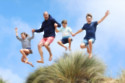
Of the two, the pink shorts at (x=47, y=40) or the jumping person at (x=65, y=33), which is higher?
the jumping person at (x=65, y=33)

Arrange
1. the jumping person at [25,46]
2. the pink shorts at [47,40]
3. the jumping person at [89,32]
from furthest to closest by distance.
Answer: the jumping person at [25,46], the pink shorts at [47,40], the jumping person at [89,32]

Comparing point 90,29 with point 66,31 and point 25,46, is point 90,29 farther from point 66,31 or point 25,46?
point 25,46

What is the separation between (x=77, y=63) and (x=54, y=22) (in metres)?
3.13

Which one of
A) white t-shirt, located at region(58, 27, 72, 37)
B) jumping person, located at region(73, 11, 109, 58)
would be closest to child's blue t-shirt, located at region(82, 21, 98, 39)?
jumping person, located at region(73, 11, 109, 58)

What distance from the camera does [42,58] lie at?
13391 millimetres

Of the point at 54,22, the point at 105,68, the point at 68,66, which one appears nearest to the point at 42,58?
the point at 54,22

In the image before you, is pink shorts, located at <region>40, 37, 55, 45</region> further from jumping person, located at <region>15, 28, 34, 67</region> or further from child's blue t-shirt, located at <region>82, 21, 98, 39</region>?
child's blue t-shirt, located at <region>82, 21, 98, 39</region>

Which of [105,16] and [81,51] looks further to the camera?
[81,51]

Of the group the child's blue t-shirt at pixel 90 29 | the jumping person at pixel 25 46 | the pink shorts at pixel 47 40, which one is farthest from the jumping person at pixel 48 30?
the child's blue t-shirt at pixel 90 29

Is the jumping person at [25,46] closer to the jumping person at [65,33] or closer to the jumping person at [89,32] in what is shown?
the jumping person at [65,33]

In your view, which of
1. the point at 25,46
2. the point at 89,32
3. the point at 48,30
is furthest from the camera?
the point at 25,46

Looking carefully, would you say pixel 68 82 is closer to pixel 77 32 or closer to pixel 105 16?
pixel 77 32

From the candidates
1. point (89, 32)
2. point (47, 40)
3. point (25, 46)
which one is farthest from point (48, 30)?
point (89, 32)

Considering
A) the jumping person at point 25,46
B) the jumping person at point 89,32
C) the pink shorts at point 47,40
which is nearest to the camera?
the jumping person at point 89,32
